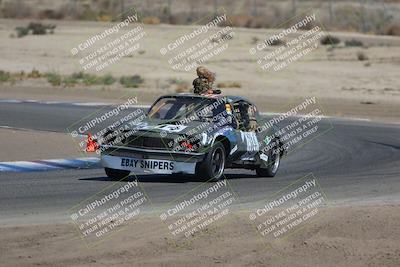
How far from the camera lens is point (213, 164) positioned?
15516 millimetres

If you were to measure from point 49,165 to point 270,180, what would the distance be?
383 centimetres

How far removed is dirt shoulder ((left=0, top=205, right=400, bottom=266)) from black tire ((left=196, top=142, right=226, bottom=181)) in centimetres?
312

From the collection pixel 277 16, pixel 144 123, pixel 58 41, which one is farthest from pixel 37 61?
pixel 144 123

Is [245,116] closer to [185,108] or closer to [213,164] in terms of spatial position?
[185,108]

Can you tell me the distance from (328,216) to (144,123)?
159 inches

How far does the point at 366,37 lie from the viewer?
54719 millimetres

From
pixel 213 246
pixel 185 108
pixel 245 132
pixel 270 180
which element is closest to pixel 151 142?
pixel 185 108

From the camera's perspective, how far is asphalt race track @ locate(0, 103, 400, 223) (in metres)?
13.4

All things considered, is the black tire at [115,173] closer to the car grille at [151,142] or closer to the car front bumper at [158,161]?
the car front bumper at [158,161]

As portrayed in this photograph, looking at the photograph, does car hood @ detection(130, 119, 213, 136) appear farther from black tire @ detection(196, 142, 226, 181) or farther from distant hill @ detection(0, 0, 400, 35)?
distant hill @ detection(0, 0, 400, 35)

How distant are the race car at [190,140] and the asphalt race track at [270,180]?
0.96 feet

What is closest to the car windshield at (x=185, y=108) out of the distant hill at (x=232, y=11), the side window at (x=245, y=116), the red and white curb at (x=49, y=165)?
the side window at (x=245, y=116)

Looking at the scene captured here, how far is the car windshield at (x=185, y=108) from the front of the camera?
16.1 meters

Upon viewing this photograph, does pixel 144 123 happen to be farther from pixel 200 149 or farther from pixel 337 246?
pixel 337 246
